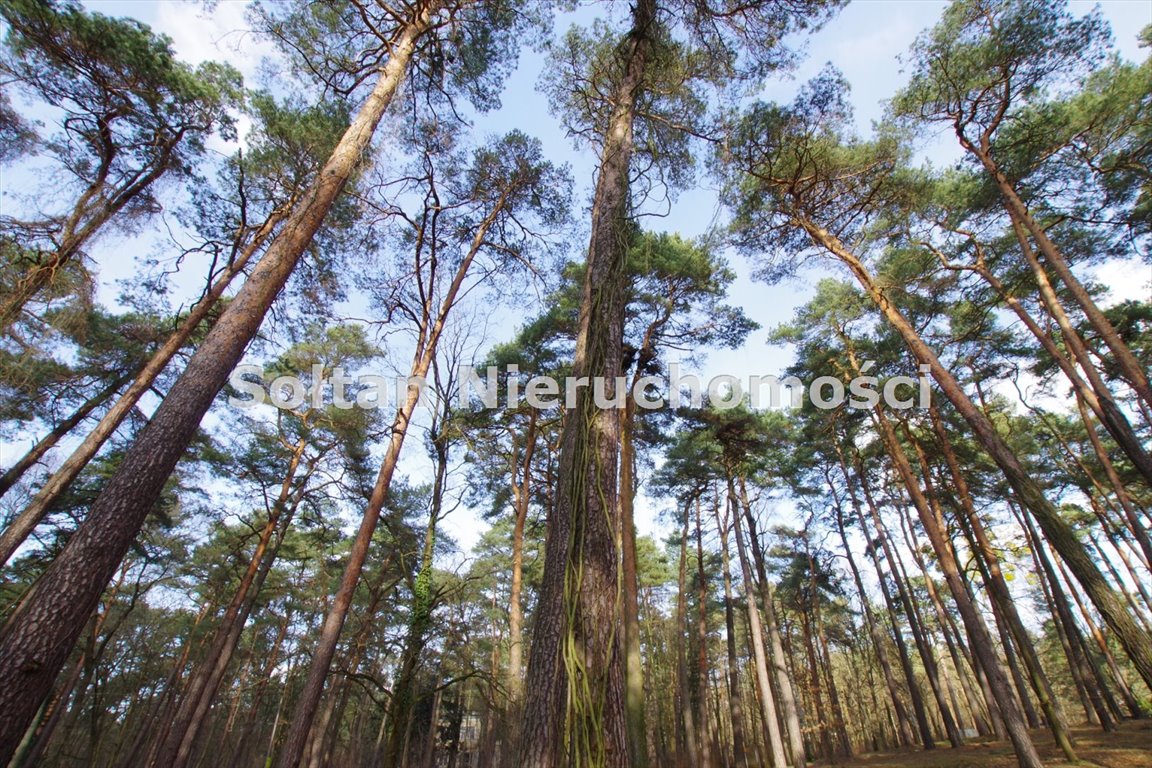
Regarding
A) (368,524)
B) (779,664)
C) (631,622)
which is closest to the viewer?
(631,622)

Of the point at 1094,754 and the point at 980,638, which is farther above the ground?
the point at 980,638

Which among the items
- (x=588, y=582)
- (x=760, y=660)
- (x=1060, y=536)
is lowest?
(x=588, y=582)

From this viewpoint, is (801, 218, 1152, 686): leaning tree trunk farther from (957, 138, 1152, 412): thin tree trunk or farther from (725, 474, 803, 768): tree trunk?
(725, 474, 803, 768): tree trunk

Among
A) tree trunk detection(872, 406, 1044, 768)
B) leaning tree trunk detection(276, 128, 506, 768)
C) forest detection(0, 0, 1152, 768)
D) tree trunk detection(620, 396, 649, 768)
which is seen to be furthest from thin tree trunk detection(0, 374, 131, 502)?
tree trunk detection(872, 406, 1044, 768)

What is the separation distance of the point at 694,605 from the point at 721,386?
15.0 meters

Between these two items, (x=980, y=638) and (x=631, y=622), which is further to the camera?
(x=980, y=638)

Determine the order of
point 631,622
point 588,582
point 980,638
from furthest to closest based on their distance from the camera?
point 980,638, point 631,622, point 588,582

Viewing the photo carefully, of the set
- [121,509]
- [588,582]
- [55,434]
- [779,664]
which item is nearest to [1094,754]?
[779,664]

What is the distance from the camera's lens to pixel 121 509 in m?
3.00

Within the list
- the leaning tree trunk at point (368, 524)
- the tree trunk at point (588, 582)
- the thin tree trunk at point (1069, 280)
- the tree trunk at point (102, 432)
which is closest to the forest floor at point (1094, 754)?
the thin tree trunk at point (1069, 280)

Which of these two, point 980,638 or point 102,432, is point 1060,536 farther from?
point 102,432

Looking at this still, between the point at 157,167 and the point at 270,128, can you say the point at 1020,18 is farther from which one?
the point at 157,167

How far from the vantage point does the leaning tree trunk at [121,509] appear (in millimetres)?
2500

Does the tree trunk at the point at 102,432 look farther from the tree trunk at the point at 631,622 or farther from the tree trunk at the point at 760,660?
the tree trunk at the point at 760,660
